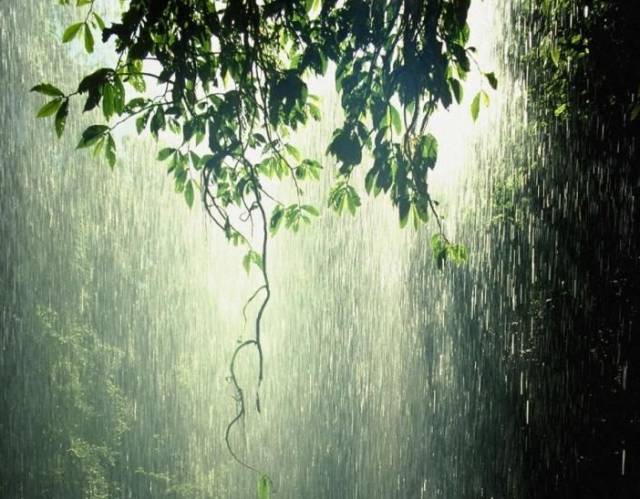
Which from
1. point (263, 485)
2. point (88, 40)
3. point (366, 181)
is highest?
point (88, 40)

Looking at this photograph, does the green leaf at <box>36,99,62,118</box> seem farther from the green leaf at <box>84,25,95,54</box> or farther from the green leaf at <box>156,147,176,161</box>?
the green leaf at <box>156,147,176,161</box>

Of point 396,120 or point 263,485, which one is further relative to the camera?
point 396,120

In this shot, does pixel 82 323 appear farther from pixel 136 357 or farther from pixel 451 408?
pixel 451 408

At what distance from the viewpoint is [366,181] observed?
1.74 m

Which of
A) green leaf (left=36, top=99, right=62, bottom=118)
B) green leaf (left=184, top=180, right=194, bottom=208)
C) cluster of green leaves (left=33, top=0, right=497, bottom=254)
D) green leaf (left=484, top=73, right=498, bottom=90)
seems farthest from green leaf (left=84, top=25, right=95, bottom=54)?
green leaf (left=484, top=73, right=498, bottom=90)

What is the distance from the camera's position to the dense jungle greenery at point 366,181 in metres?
1.64

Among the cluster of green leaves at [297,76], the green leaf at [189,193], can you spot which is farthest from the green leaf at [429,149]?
the green leaf at [189,193]

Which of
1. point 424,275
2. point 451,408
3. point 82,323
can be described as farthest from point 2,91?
point 451,408

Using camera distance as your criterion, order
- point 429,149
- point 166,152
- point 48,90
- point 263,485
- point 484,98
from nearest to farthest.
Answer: point 48,90 → point 263,485 → point 429,149 → point 484,98 → point 166,152

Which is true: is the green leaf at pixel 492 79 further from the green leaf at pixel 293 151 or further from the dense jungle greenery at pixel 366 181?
the green leaf at pixel 293 151

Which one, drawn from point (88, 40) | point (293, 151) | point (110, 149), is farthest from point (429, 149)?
point (88, 40)

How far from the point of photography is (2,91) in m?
10.6

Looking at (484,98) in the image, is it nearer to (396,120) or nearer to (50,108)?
(396,120)

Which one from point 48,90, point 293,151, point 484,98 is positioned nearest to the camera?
point 48,90
